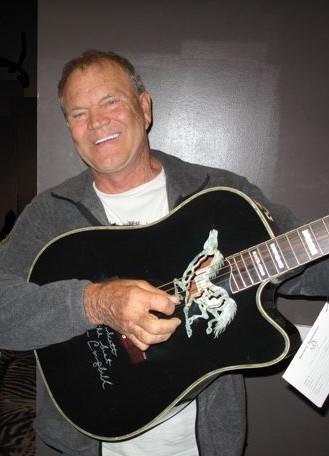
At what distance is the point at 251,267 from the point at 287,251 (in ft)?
0.27

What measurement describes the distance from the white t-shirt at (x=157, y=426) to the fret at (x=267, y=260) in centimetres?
34

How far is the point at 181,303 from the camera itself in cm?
88

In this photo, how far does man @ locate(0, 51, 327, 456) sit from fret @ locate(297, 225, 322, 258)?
0.17 m

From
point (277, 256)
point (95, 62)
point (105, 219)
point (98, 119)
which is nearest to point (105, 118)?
point (98, 119)

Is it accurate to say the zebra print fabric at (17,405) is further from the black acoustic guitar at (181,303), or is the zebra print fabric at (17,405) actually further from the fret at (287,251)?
the fret at (287,251)

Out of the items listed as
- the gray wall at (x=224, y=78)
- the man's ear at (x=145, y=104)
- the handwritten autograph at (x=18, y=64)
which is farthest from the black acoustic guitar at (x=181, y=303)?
the handwritten autograph at (x=18, y=64)

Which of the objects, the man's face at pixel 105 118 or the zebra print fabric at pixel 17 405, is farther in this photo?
the zebra print fabric at pixel 17 405

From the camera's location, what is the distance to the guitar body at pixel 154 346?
82 centimetres

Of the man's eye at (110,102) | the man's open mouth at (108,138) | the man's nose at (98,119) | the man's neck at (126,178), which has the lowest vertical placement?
the man's neck at (126,178)

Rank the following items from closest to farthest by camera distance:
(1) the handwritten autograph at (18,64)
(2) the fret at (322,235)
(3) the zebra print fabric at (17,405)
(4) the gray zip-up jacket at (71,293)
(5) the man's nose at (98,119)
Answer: (2) the fret at (322,235), (4) the gray zip-up jacket at (71,293), (5) the man's nose at (98,119), (3) the zebra print fabric at (17,405), (1) the handwritten autograph at (18,64)

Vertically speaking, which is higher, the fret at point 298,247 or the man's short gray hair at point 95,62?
the man's short gray hair at point 95,62

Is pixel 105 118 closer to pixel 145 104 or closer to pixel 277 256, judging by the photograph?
pixel 145 104

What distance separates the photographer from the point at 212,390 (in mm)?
1004

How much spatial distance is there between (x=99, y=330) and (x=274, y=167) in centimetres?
82
